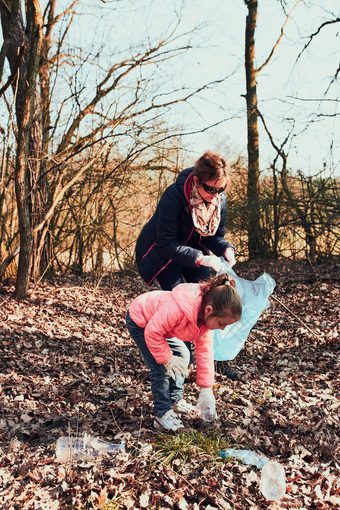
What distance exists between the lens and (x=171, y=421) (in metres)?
2.76

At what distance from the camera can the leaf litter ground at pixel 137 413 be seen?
224 centimetres

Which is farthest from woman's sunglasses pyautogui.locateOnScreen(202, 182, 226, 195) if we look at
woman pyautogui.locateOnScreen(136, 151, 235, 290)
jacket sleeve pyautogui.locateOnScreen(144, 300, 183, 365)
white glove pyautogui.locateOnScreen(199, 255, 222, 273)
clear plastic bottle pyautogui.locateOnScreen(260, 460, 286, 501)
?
clear plastic bottle pyautogui.locateOnScreen(260, 460, 286, 501)

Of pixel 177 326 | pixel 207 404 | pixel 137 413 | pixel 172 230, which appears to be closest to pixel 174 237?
pixel 172 230

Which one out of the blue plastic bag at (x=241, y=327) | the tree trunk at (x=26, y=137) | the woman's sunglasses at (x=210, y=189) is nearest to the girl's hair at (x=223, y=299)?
the woman's sunglasses at (x=210, y=189)

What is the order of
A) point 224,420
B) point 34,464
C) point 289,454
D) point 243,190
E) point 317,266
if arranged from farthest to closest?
point 243,190, point 317,266, point 224,420, point 289,454, point 34,464

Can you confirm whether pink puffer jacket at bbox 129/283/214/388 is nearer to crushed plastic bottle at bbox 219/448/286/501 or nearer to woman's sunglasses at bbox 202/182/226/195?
crushed plastic bottle at bbox 219/448/286/501

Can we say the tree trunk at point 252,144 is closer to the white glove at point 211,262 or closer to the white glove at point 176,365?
the white glove at point 211,262

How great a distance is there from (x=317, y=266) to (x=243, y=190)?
1.97 meters

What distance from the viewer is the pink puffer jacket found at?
8.34ft

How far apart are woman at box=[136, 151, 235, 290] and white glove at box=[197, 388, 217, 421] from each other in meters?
0.83

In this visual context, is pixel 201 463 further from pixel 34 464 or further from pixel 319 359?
pixel 319 359

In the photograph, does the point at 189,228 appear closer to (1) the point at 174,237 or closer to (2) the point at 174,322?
(1) the point at 174,237

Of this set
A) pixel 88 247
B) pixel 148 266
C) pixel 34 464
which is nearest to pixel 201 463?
pixel 34 464

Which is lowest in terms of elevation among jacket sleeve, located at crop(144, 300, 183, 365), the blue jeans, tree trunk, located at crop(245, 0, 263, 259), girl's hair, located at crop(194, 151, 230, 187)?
the blue jeans
